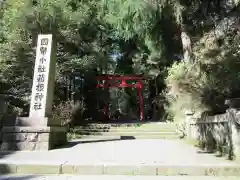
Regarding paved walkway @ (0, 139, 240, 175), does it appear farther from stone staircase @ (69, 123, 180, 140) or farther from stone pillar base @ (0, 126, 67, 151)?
stone staircase @ (69, 123, 180, 140)

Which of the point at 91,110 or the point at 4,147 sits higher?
the point at 91,110

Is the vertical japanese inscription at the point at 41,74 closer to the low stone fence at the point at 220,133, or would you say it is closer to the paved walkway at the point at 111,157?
the paved walkway at the point at 111,157

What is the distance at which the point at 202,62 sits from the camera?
718 centimetres

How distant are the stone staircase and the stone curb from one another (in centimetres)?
577

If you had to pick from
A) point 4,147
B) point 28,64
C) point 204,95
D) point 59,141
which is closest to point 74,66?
point 28,64

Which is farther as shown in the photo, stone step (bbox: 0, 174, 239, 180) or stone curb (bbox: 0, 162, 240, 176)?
stone curb (bbox: 0, 162, 240, 176)

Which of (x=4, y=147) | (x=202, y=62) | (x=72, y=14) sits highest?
(x=72, y=14)

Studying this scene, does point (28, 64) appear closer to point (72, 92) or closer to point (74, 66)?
point (74, 66)

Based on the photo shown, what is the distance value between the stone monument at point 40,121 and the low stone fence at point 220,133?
12.9 feet

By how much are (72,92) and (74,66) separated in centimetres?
210

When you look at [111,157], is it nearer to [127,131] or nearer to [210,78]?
[210,78]

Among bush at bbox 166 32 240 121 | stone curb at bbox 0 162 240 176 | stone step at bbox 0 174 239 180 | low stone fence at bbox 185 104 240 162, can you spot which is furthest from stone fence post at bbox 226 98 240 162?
bush at bbox 166 32 240 121

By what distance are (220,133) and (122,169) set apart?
254 centimetres

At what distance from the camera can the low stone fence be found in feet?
18.4
